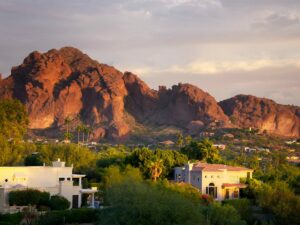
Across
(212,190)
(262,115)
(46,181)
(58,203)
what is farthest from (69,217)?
(262,115)

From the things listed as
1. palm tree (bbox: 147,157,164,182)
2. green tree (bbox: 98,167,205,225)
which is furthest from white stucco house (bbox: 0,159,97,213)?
palm tree (bbox: 147,157,164,182)

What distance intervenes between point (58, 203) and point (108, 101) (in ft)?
414

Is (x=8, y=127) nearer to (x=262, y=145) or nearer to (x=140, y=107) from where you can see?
(x=262, y=145)

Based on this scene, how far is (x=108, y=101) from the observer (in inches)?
6737

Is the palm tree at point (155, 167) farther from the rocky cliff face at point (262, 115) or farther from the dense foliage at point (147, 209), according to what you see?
the rocky cliff face at point (262, 115)

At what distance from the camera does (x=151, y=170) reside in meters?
62.0

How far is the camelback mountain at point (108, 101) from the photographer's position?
563ft

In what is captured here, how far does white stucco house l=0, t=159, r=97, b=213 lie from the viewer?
47.8 m

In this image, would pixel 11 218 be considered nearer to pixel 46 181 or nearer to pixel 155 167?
pixel 46 181

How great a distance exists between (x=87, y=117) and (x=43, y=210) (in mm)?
131599

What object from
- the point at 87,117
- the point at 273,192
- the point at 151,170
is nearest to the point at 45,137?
the point at 87,117

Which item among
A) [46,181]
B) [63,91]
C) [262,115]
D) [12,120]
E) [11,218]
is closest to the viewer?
[11,218]

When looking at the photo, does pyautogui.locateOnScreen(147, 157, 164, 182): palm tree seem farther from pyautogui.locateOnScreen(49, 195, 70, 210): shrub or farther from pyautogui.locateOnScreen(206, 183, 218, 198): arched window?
pyautogui.locateOnScreen(49, 195, 70, 210): shrub

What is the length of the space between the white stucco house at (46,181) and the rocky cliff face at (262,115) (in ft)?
416
